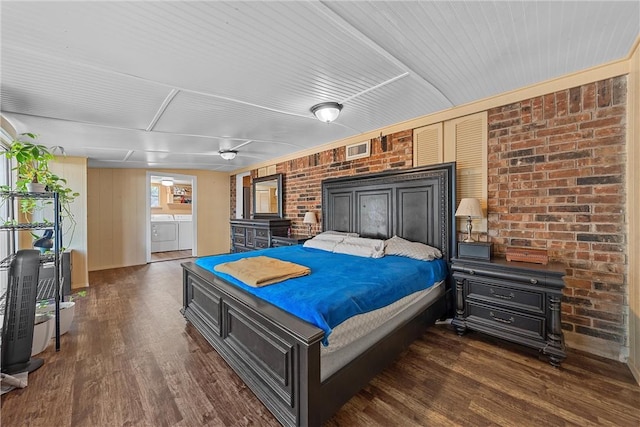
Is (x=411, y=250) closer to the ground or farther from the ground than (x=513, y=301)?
farther from the ground

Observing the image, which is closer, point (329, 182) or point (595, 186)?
point (595, 186)

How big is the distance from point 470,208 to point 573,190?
0.80 metres

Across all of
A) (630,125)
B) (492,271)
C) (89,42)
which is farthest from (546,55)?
(89,42)

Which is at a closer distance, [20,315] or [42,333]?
[20,315]

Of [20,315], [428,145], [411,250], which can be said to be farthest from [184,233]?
[428,145]

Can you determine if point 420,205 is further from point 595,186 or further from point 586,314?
point 586,314

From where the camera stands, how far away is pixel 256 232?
5.35m

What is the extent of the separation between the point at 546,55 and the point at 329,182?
2858mm

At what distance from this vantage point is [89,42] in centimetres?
163

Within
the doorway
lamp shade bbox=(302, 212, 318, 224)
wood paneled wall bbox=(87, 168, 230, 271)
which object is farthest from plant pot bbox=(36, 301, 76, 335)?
the doorway

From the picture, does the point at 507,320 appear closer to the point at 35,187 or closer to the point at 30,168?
the point at 35,187

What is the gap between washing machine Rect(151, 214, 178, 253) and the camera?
7617 mm

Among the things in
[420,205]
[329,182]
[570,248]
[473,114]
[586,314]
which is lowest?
[586,314]

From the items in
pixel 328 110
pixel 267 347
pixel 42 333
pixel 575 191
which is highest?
pixel 328 110
